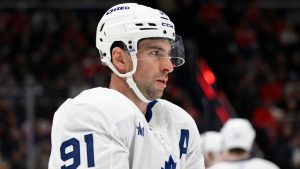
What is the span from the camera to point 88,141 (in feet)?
8.69

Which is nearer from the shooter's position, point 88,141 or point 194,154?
point 88,141

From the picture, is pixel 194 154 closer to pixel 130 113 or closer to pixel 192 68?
pixel 130 113

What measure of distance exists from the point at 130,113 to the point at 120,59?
25cm

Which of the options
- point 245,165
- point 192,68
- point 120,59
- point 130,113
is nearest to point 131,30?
point 120,59

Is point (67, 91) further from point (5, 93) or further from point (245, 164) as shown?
point (245, 164)

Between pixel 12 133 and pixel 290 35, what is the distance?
241 inches

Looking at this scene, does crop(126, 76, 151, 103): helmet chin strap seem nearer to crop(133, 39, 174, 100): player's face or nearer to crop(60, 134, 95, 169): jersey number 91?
crop(133, 39, 174, 100): player's face

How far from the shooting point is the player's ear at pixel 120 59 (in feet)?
9.47

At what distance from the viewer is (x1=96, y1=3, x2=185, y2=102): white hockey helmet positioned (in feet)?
9.37

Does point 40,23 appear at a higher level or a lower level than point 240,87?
higher

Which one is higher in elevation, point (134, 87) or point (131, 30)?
point (131, 30)

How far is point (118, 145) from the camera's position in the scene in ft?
8.71

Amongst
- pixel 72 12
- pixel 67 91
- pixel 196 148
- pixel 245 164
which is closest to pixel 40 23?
pixel 72 12

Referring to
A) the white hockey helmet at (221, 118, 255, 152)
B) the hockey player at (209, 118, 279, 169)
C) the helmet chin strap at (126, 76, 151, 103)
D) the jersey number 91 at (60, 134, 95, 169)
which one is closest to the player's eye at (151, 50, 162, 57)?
the helmet chin strap at (126, 76, 151, 103)
